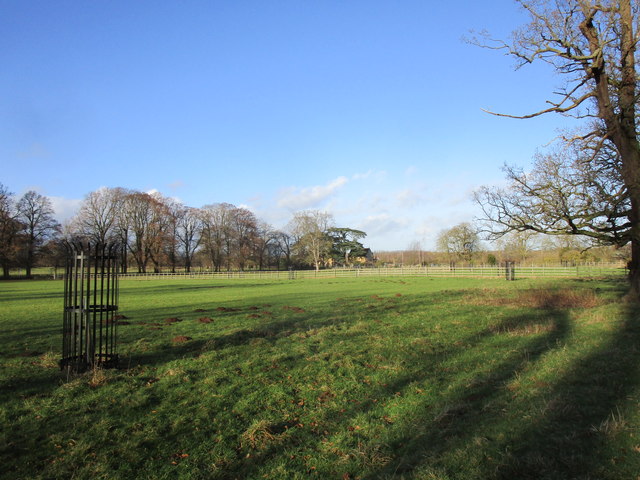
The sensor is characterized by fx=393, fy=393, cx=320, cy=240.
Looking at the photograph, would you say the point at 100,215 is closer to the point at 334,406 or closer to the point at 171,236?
the point at 171,236

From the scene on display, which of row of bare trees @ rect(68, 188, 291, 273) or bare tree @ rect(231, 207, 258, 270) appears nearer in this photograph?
row of bare trees @ rect(68, 188, 291, 273)

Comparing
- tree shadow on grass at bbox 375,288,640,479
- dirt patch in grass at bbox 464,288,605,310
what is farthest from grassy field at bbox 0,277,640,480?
dirt patch in grass at bbox 464,288,605,310

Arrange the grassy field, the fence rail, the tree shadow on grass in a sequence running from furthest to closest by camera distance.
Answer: the fence rail < the grassy field < the tree shadow on grass

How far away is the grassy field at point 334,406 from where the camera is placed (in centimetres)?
417

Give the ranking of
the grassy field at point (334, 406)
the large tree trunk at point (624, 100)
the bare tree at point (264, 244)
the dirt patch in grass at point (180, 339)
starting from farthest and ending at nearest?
the bare tree at point (264, 244) < the large tree trunk at point (624, 100) < the dirt patch in grass at point (180, 339) < the grassy field at point (334, 406)

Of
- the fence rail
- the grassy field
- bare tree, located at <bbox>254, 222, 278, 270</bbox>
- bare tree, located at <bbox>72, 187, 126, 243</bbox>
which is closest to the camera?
the grassy field

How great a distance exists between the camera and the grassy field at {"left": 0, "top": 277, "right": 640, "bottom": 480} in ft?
13.7

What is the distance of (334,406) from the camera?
604 centimetres

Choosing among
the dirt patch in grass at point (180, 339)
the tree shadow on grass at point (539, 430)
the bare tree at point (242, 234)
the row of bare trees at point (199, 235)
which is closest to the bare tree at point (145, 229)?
the row of bare trees at point (199, 235)

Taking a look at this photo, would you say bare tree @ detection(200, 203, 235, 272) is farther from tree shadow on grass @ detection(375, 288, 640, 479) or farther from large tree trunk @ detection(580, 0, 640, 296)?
tree shadow on grass @ detection(375, 288, 640, 479)

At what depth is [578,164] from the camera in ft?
52.8

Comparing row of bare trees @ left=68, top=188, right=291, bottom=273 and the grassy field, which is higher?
row of bare trees @ left=68, top=188, right=291, bottom=273

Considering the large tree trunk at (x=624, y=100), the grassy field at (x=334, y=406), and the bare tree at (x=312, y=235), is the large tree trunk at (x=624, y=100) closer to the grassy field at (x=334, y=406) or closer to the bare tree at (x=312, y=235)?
the grassy field at (x=334, y=406)

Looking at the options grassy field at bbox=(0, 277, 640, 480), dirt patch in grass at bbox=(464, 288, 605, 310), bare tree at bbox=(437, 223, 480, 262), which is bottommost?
grassy field at bbox=(0, 277, 640, 480)
